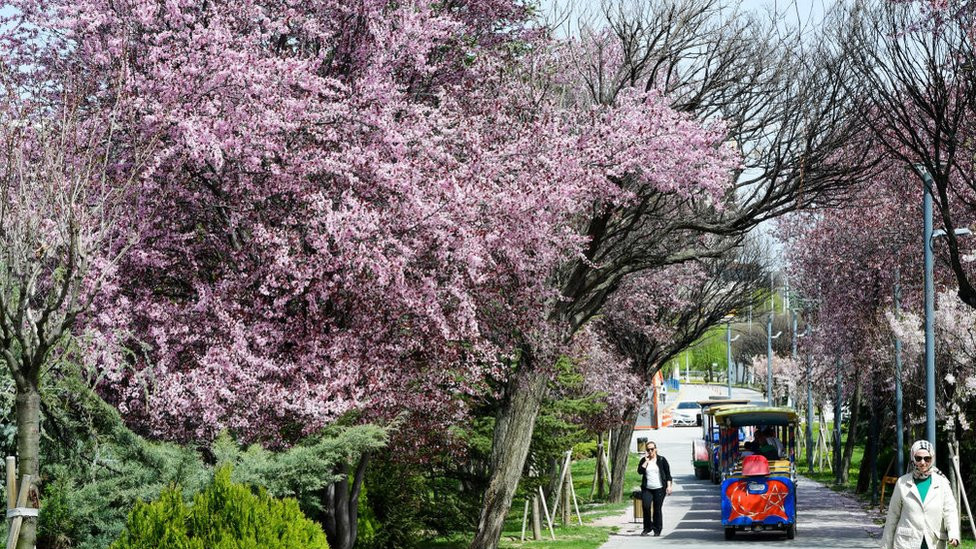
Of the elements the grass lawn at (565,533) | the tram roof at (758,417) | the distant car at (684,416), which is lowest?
the grass lawn at (565,533)

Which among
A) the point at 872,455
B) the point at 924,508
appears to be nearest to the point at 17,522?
the point at 924,508

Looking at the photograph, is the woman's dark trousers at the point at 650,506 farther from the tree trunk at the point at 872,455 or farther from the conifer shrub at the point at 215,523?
the conifer shrub at the point at 215,523

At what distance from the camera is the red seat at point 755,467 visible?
2531 cm

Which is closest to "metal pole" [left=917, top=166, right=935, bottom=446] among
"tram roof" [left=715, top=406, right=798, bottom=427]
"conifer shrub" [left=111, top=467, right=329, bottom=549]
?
"tram roof" [left=715, top=406, right=798, bottom=427]

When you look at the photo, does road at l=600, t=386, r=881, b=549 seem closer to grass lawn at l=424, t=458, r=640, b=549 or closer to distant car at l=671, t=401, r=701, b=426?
grass lawn at l=424, t=458, r=640, b=549

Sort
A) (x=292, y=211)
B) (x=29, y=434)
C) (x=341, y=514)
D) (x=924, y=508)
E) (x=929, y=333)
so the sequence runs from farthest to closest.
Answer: (x=929, y=333), (x=341, y=514), (x=292, y=211), (x=924, y=508), (x=29, y=434)

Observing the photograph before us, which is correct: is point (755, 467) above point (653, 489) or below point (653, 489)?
above

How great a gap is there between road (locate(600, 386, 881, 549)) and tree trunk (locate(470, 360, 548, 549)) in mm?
4440

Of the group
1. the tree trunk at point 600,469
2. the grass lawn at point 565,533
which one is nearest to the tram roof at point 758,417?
the grass lawn at point 565,533

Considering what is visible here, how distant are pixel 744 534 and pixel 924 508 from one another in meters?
15.6

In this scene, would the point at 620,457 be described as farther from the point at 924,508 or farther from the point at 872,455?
the point at 924,508

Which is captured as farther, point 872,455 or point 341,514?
point 872,455

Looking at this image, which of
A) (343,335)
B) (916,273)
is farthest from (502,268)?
(916,273)

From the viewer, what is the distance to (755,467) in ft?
83.1
